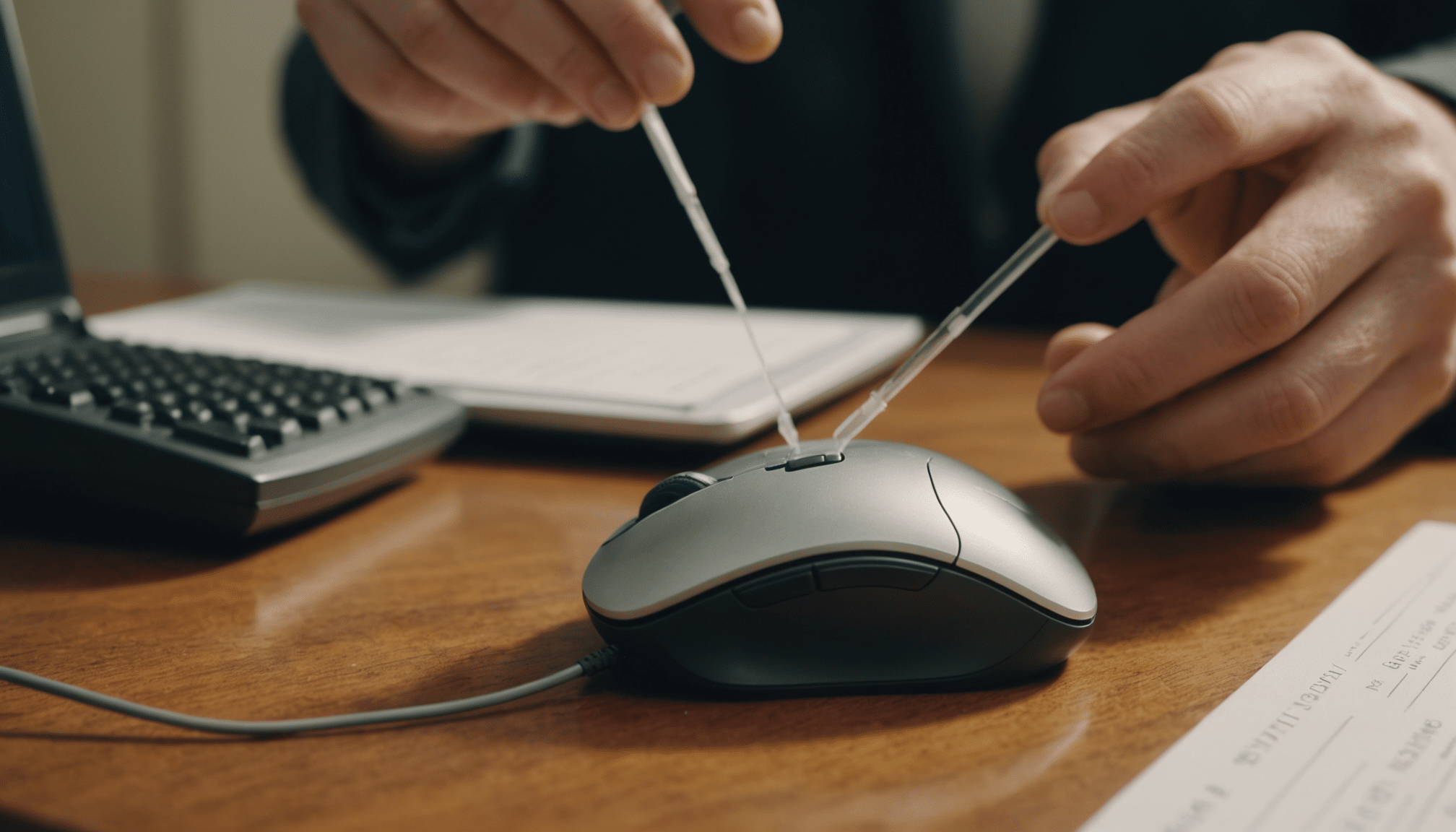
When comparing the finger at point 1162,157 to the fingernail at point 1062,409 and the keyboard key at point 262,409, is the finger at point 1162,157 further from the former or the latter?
the keyboard key at point 262,409

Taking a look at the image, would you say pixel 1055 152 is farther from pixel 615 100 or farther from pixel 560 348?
pixel 560 348

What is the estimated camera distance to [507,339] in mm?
717

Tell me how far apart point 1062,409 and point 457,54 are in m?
0.36

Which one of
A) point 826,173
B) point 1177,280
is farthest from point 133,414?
point 826,173

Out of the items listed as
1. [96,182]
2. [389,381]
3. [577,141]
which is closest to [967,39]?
[577,141]

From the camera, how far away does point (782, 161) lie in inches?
51.7

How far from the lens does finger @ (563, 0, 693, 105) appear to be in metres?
0.47

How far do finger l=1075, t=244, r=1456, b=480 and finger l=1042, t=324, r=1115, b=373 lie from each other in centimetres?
4

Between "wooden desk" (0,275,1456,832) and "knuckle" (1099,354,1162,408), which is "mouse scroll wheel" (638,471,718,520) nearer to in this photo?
"wooden desk" (0,275,1456,832)

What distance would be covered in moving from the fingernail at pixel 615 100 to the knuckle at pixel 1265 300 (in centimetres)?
29

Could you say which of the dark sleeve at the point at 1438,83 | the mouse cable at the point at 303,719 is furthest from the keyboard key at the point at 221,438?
the dark sleeve at the point at 1438,83

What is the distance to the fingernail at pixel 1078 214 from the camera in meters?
0.42

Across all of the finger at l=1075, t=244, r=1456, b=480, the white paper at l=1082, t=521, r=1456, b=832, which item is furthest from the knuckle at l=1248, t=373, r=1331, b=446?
the white paper at l=1082, t=521, r=1456, b=832

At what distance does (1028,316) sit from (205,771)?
1070 millimetres
